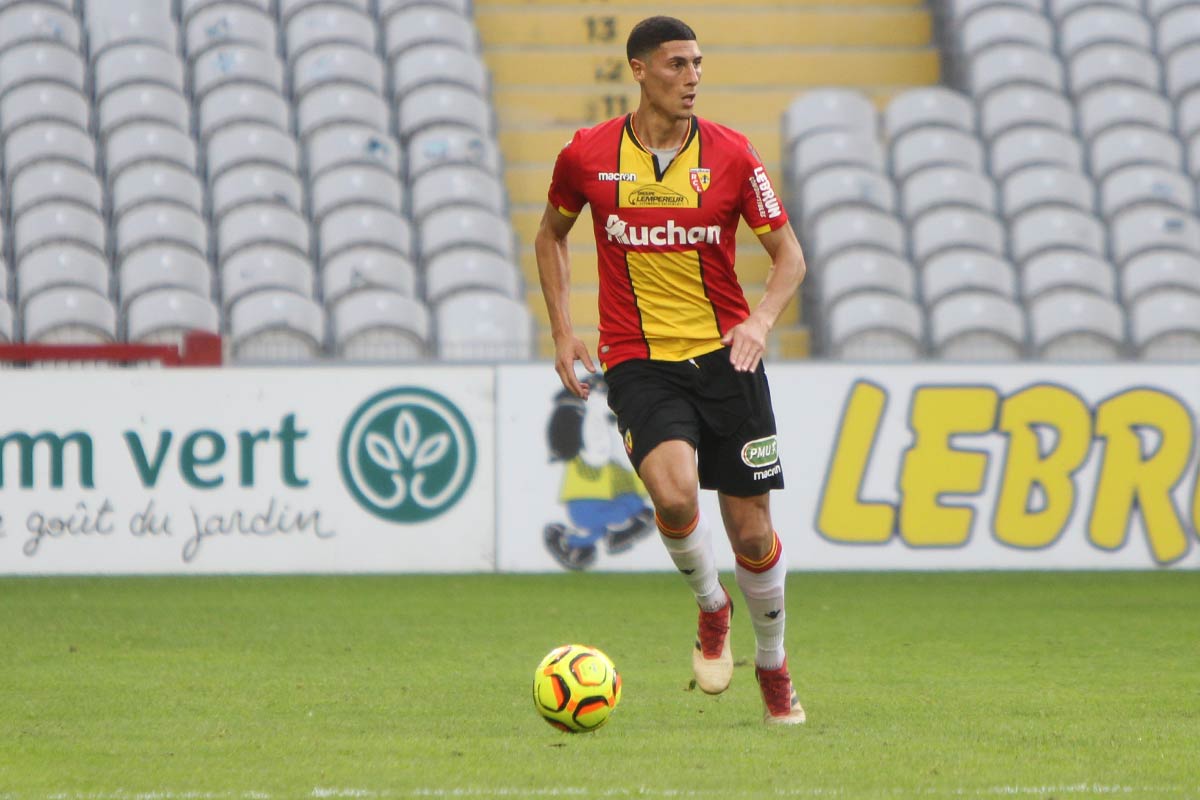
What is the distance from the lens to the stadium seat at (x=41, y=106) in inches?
600

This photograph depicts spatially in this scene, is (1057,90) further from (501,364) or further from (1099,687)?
(1099,687)

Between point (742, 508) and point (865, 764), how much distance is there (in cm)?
96

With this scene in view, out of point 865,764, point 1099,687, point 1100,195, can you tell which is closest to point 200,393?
point 1099,687

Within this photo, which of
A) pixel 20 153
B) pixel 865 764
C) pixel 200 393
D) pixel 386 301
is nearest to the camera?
pixel 865 764

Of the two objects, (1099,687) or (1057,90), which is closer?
(1099,687)

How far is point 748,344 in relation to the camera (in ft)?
16.4

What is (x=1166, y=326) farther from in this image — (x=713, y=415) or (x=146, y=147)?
(x=713, y=415)

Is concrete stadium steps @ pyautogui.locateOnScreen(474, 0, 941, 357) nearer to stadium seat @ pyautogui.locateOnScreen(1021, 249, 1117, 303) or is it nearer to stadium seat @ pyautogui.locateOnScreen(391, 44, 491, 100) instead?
stadium seat @ pyautogui.locateOnScreen(391, 44, 491, 100)

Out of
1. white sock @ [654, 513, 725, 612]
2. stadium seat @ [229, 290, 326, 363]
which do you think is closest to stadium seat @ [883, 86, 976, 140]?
stadium seat @ [229, 290, 326, 363]

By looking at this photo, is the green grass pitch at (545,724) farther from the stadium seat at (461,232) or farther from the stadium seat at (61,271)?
the stadium seat at (461,232)

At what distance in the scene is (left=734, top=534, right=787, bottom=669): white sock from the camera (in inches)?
206

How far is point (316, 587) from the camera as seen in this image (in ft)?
33.7

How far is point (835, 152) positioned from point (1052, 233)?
1943 millimetres

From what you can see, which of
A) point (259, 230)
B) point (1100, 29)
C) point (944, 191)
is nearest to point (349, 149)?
point (259, 230)
